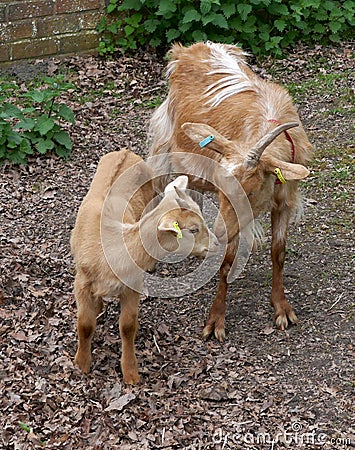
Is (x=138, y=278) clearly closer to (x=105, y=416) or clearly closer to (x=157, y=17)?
(x=105, y=416)

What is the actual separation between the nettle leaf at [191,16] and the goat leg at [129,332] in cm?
454

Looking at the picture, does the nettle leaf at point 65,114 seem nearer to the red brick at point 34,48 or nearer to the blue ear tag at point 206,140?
the red brick at point 34,48

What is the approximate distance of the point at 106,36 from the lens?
8.76 meters

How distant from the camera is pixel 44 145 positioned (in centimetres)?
704

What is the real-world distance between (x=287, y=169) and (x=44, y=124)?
3141 millimetres

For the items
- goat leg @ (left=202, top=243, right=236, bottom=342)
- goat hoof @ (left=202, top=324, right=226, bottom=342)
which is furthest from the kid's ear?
goat hoof @ (left=202, top=324, right=226, bottom=342)

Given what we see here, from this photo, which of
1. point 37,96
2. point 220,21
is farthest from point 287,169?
point 220,21

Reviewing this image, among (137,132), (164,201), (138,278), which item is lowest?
(137,132)

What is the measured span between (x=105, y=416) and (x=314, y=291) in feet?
6.31

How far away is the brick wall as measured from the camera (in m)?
8.24

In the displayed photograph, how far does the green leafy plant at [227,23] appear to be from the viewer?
8398mm

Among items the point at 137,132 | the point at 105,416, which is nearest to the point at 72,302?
the point at 105,416

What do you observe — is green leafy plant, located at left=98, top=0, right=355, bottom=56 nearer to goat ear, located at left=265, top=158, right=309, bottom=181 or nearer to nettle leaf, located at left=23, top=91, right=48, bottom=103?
nettle leaf, located at left=23, top=91, right=48, bottom=103

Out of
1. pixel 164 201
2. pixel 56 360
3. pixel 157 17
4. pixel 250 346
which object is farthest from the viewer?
pixel 157 17
